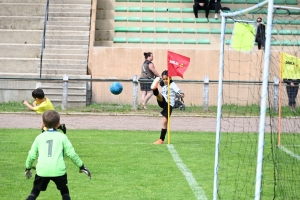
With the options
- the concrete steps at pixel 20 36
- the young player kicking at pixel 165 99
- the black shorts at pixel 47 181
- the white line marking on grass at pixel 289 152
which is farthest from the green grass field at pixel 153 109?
the black shorts at pixel 47 181

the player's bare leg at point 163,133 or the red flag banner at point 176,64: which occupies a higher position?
the red flag banner at point 176,64

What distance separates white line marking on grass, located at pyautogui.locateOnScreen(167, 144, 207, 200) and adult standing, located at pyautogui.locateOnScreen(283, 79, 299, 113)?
8227mm

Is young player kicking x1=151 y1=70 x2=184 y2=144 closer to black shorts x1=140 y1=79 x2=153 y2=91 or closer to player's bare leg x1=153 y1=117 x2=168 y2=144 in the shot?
player's bare leg x1=153 y1=117 x2=168 y2=144

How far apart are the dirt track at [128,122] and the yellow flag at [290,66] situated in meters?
6.96

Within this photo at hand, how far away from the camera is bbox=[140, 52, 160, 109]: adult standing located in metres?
25.2

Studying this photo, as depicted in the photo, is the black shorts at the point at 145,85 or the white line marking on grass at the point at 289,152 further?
the black shorts at the point at 145,85

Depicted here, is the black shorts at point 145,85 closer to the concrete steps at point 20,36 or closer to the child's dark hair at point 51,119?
the concrete steps at point 20,36

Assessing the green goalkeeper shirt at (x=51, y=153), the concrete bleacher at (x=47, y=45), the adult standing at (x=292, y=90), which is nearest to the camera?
the green goalkeeper shirt at (x=51, y=153)

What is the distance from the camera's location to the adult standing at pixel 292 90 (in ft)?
76.6

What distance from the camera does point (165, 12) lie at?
32312 mm

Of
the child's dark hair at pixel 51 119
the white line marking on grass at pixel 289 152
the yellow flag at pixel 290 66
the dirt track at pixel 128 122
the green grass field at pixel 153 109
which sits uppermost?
the yellow flag at pixel 290 66

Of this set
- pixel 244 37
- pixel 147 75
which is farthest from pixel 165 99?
pixel 244 37

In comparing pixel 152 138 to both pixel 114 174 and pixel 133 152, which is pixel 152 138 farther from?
pixel 114 174

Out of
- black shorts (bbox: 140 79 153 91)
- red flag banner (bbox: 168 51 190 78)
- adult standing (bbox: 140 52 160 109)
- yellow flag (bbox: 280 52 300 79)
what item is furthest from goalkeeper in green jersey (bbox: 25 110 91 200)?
black shorts (bbox: 140 79 153 91)
